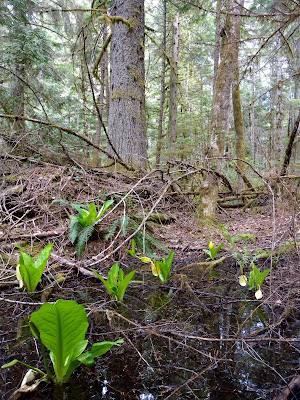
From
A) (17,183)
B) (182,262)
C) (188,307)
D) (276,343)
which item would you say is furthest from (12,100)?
(276,343)

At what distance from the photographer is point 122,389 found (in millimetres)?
1229

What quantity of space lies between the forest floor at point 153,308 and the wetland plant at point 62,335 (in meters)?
0.08

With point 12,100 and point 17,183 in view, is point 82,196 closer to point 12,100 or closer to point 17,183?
point 17,183

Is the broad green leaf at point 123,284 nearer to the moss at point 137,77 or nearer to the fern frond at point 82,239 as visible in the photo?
the fern frond at point 82,239

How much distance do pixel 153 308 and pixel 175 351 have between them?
1.77 feet

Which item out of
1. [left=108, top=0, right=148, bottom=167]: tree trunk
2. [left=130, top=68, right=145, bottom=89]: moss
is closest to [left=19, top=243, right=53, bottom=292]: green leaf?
[left=108, top=0, right=148, bottom=167]: tree trunk

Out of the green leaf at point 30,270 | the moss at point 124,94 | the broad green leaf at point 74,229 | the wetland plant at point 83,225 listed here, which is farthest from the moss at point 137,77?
the green leaf at point 30,270

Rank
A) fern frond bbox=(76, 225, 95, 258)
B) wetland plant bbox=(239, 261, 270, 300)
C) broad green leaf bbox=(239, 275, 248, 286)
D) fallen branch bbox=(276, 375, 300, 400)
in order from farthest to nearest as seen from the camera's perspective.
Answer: fern frond bbox=(76, 225, 95, 258) < broad green leaf bbox=(239, 275, 248, 286) < wetland plant bbox=(239, 261, 270, 300) < fallen branch bbox=(276, 375, 300, 400)

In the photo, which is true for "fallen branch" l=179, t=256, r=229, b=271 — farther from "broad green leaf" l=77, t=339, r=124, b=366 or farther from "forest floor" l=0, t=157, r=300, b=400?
"broad green leaf" l=77, t=339, r=124, b=366

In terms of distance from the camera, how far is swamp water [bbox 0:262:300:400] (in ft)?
4.02

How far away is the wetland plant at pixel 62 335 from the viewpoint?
117cm

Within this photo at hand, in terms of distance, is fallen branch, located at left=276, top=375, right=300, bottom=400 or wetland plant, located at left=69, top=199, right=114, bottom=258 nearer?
fallen branch, located at left=276, top=375, right=300, bottom=400

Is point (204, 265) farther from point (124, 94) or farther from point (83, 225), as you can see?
point (124, 94)

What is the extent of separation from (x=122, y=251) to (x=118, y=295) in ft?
3.99
